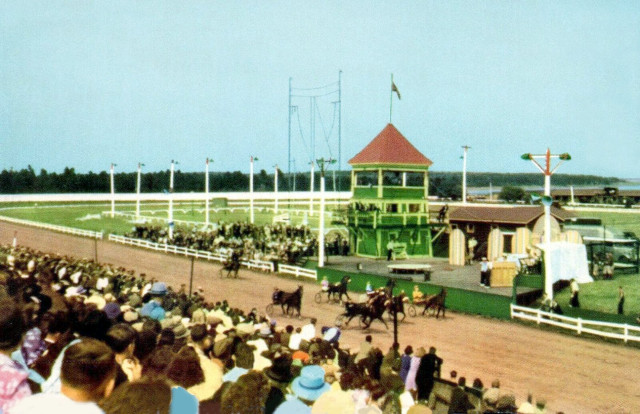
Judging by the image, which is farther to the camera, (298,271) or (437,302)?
(298,271)

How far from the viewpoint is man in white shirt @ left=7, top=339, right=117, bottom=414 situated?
3.03 metres

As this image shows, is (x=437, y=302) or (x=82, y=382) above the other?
(x=82, y=382)

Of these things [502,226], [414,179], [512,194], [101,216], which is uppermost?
[414,179]

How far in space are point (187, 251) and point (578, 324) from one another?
22.9 metres

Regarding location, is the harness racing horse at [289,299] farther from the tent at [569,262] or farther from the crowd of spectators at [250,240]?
the crowd of spectators at [250,240]

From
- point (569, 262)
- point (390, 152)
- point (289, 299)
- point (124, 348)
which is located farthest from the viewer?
point (390, 152)

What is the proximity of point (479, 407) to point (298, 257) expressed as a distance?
952 inches

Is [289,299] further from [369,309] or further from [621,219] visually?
[621,219]

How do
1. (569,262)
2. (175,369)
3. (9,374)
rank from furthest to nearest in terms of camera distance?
(569,262) → (175,369) → (9,374)

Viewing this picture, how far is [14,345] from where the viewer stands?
506cm

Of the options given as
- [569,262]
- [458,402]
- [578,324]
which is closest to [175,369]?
[458,402]

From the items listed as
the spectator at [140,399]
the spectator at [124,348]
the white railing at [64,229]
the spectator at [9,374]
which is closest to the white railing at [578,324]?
the spectator at [124,348]

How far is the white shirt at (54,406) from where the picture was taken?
297 cm

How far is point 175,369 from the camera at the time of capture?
Answer: 16.3 ft
